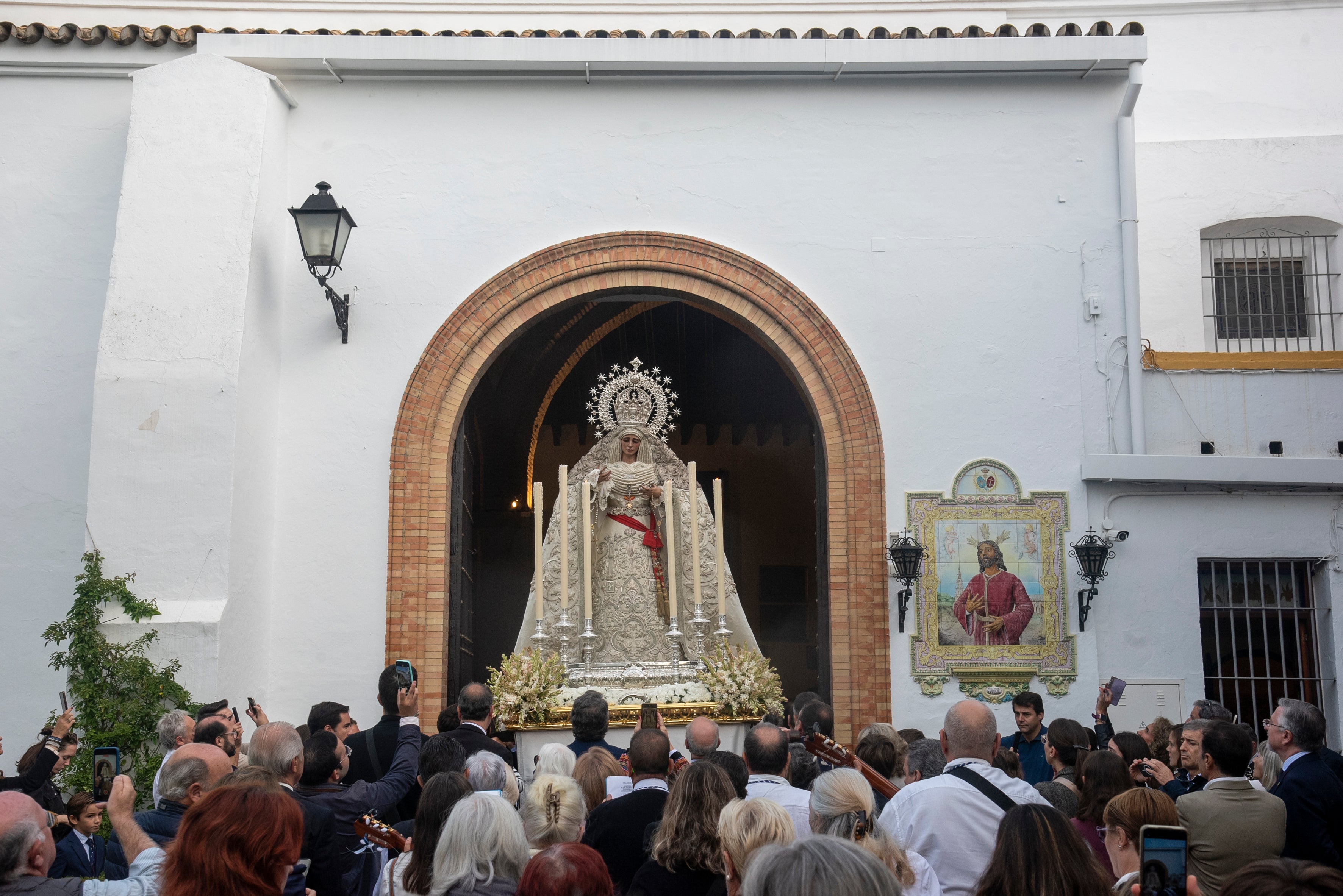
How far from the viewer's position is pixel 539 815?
14.0ft

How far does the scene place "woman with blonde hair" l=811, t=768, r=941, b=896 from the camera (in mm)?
3650

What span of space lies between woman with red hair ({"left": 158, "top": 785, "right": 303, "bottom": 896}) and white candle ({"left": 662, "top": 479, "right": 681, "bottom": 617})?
6512 mm

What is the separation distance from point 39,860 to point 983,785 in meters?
2.83

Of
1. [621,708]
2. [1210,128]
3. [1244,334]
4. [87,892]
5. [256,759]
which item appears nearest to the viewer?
[87,892]

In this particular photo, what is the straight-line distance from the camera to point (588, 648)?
9938 millimetres

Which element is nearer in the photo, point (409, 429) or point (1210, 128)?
point (409, 429)

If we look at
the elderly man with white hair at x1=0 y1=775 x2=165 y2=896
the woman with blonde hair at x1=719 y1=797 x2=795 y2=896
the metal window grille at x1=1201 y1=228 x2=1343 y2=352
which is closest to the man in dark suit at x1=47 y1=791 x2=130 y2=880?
the elderly man with white hair at x1=0 y1=775 x2=165 y2=896

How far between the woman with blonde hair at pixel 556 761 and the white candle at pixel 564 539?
453cm

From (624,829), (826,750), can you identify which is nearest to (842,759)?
(826,750)

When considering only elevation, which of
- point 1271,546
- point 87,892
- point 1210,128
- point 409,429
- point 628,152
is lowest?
point 87,892

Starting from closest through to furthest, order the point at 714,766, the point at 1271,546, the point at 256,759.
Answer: the point at 714,766 → the point at 256,759 → the point at 1271,546

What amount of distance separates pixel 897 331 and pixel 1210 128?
536cm

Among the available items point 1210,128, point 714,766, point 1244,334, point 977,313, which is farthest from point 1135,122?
point 714,766

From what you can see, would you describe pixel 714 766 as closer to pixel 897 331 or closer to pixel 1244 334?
pixel 897 331
